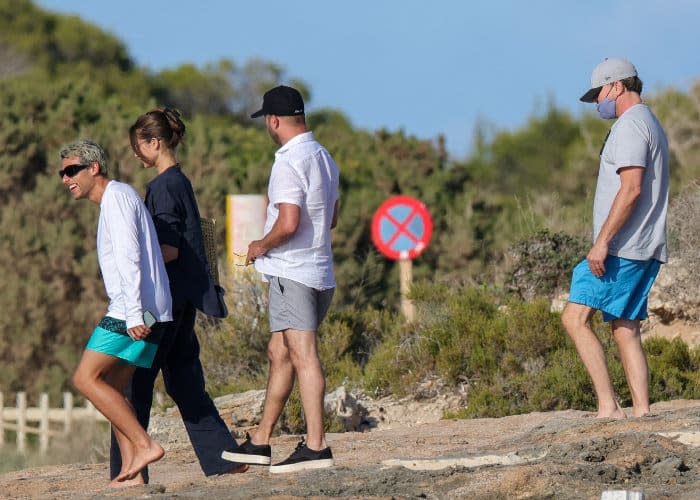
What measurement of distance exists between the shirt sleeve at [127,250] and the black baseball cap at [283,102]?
2.68 feet

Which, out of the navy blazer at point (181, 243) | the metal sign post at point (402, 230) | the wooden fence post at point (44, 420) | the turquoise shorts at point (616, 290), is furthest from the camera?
the wooden fence post at point (44, 420)

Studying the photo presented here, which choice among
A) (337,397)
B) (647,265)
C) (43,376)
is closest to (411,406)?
(337,397)

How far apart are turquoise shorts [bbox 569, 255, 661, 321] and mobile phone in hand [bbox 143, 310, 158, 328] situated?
2355mm

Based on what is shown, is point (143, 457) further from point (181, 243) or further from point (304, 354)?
point (181, 243)

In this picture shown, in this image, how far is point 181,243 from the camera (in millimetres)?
6855

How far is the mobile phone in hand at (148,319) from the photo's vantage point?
6.42 meters

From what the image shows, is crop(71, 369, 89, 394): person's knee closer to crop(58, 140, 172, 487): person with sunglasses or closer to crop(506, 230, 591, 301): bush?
crop(58, 140, 172, 487): person with sunglasses

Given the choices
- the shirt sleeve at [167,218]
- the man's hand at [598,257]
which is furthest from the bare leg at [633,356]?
the shirt sleeve at [167,218]

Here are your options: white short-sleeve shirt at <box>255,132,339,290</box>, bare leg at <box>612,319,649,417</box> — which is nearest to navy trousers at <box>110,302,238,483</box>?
white short-sleeve shirt at <box>255,132,339,290</box>

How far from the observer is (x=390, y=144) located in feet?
87.8

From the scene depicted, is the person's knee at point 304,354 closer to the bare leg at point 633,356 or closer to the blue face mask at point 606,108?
the bare leg at point 633,356

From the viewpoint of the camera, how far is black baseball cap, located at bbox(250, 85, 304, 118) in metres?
6.79

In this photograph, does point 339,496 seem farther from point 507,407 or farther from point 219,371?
point 219,371

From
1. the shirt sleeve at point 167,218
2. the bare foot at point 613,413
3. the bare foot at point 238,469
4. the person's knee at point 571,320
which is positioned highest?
the shirt sleeve at point 167,218
